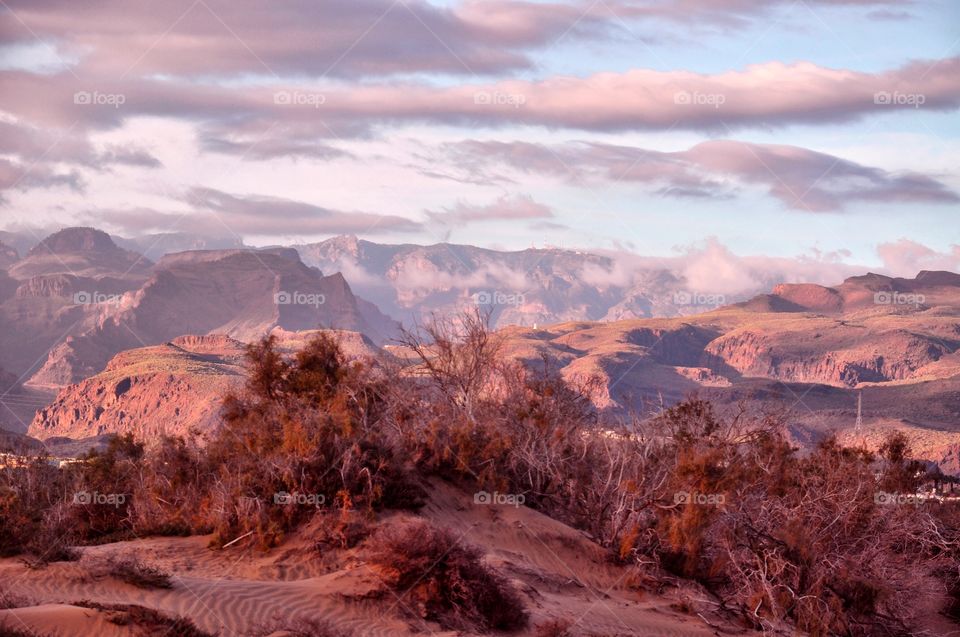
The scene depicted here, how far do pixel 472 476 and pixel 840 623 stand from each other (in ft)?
32.2

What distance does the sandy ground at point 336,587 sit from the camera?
17.1 meters

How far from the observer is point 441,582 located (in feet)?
61.2

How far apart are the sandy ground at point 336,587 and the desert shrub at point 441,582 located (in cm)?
30

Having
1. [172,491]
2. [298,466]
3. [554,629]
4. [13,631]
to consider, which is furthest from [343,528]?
[13,631]

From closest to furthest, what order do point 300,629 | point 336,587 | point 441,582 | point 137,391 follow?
point 300,629, point 441,582, point 336,587, point 137,391

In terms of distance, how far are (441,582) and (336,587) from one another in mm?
1851

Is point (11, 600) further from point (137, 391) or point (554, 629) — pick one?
point (137, 391)

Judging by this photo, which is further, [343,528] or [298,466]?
[298,466]

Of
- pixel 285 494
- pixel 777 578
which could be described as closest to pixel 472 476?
pixel 285 494

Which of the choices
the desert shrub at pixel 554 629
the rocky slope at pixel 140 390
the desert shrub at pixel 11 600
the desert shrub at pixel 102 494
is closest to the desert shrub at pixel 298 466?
the desert shrub at pixel 102 494

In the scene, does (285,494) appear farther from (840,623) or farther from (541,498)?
(840,623)

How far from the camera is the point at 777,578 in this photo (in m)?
22.5

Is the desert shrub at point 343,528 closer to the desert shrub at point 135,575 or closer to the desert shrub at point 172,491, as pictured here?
the desert shrub at point 172,491

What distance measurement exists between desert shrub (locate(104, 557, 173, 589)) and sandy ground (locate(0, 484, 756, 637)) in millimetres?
117
